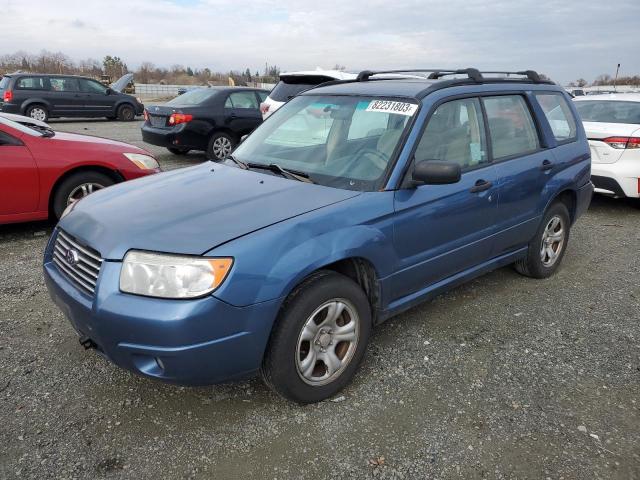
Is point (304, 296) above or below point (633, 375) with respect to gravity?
above

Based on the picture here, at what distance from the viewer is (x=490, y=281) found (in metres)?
4.59

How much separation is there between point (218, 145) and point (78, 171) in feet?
15.6

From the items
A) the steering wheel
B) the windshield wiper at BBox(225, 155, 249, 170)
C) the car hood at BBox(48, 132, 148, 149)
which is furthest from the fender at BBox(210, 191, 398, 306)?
the car hood at BBox(48, 132, 148, 149)

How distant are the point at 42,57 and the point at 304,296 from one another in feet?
246

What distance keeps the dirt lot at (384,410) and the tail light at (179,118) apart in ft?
20.5

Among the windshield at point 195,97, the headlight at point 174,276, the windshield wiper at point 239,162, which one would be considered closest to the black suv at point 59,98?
the windshield at point 195,97

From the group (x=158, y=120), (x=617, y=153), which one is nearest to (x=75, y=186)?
(x=158, y=120)

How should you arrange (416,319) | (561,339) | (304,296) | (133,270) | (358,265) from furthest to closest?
(416,319), (561,339), (358,265), (304,296), (133,270)

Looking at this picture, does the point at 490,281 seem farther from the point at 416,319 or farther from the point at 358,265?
the point at 358,265

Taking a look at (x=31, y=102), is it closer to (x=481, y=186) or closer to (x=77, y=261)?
(x=77, y=261)

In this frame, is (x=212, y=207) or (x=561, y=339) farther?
(x=561, y=339)

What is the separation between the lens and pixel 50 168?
17.3 ft

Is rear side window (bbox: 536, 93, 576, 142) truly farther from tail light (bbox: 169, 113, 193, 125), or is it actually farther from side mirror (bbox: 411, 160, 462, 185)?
tail light (bbox: 169, 113, 193, 125)

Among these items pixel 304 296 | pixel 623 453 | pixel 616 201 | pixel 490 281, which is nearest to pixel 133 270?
pixel 304 296
